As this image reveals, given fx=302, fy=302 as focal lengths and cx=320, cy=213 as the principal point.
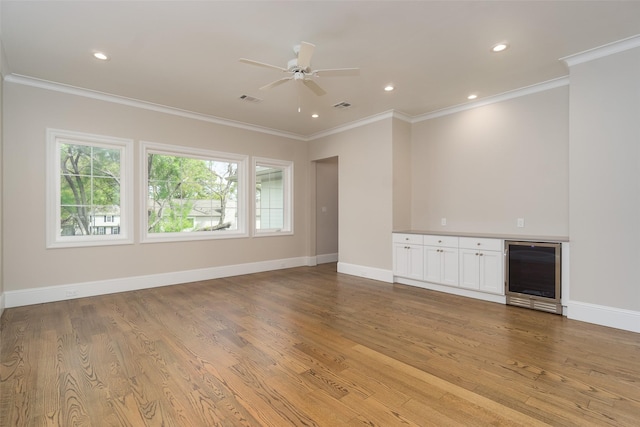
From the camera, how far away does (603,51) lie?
3.28 meters

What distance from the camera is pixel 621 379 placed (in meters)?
2.23

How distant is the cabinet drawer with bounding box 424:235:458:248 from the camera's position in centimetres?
450

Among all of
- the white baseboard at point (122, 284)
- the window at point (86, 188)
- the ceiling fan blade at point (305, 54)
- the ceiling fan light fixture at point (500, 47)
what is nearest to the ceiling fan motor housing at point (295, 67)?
the ceiling fan blade at point (305, 54)

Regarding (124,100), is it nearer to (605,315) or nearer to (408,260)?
(408,260)

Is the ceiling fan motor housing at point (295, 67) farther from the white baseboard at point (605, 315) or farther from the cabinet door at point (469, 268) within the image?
the white baseboard at point (605, 315)

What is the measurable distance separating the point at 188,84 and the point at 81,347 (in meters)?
3.33

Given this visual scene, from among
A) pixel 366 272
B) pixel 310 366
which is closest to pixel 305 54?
pixel 310 366

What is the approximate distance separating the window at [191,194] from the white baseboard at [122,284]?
0.63 meters

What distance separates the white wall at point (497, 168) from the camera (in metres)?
4.11

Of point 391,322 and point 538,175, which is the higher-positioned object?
point 538,175

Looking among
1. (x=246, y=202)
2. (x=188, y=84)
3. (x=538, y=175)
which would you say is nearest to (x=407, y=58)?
(x=538, y=175)

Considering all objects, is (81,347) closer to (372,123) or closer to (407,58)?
(407,58)

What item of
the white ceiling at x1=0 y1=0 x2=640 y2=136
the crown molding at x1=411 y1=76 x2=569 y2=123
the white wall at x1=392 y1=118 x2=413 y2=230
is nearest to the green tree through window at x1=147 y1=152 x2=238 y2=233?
the white ceiling at x1=0 y1=0 x2=640 y2=136

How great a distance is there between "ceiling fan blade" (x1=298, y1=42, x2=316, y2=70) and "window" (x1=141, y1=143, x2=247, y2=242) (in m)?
3.22
